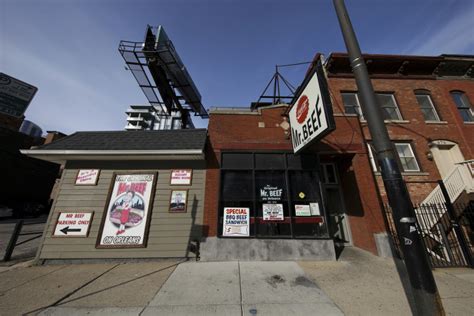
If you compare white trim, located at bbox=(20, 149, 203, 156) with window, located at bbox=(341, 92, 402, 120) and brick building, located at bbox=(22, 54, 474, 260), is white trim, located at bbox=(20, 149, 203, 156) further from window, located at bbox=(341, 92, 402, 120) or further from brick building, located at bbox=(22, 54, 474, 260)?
window, located at bbox=(341, 92, 402, 120)

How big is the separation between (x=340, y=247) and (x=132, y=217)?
336 inches

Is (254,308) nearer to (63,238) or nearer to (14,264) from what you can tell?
(63,238)

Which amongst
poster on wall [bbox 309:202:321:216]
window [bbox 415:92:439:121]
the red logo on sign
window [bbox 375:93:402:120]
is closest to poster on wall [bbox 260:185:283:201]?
poster on wall [bbox 309:202:321:216]

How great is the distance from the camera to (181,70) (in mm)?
12609

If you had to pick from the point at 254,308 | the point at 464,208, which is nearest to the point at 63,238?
the point at 254,308

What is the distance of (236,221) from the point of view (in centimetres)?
676

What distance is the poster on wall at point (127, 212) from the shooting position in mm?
6523

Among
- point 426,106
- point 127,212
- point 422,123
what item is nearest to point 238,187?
point 127,212

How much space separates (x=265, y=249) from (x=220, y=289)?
2506mm

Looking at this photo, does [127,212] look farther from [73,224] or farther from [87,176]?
[87,176]

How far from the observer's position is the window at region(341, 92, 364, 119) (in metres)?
10.1

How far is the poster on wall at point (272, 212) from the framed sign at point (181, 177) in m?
3.16

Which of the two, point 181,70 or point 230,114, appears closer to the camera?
point 230,114

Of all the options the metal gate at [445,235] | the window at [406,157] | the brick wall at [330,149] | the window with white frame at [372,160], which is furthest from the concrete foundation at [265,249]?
the window at [406,157]
